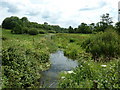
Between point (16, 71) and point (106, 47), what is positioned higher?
point (106, 47)

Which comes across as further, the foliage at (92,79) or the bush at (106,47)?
the bush at (106,47)

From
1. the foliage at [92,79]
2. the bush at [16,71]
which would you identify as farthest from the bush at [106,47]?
the foliage at [92,79]

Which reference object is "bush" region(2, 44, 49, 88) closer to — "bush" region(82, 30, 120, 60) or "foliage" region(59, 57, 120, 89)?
"foliage" region(59, 57, 120, 89)

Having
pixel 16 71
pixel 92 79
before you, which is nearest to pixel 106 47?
pixel 92 79

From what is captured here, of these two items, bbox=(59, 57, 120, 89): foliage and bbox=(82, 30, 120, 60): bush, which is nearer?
bbox=(59, 57, 120, 89): foliage

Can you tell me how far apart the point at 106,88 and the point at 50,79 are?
351 centimetres

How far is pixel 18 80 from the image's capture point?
20.7ft

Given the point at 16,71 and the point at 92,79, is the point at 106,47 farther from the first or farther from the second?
the point at 16,71

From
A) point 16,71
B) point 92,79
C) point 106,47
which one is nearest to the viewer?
point 92,79

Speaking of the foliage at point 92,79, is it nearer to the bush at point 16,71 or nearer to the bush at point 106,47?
the bush at point 16,71

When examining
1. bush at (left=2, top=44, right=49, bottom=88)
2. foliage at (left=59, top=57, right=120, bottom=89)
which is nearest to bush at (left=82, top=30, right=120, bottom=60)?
bush at (left=2, top=44, right=49, bottom=88)

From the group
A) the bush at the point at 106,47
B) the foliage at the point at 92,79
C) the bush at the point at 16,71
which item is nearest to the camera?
the foliage at the point at 92,79

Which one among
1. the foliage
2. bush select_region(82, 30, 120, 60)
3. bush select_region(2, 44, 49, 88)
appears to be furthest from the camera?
bush select_region(82, 30, 120, 60)

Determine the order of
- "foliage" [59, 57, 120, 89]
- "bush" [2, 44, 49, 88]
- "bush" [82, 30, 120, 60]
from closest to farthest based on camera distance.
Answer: "foliage" [59, 57, 120, 89] < "bush" [2, 44, 49, 88] < "bush" [82, 30, 120, 60]
